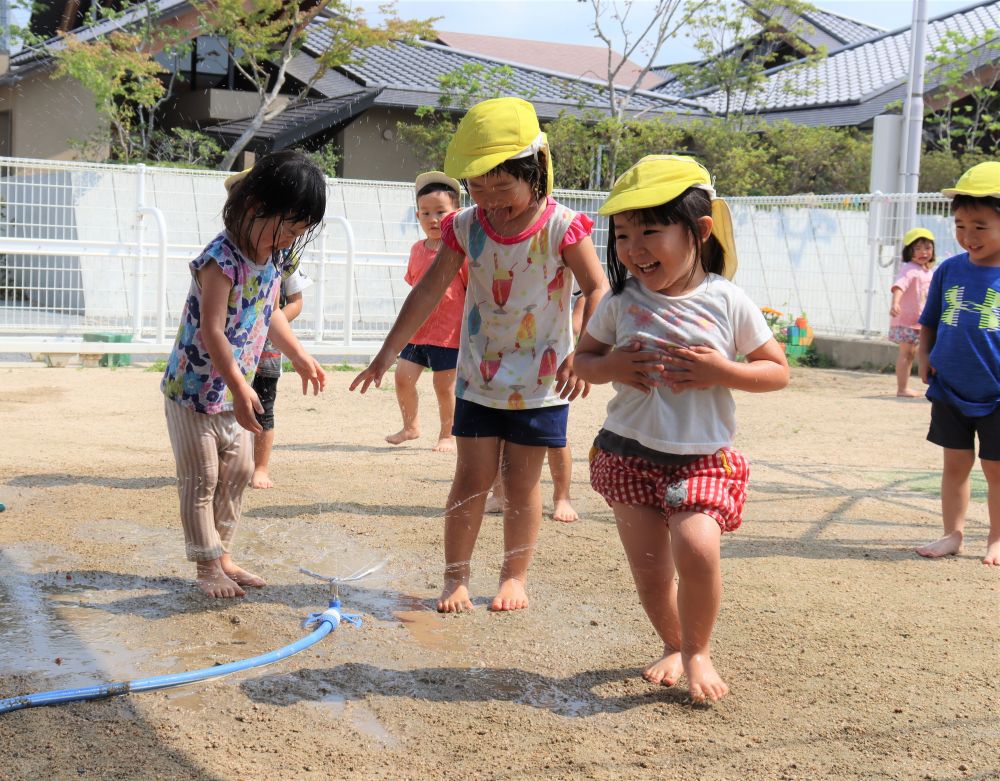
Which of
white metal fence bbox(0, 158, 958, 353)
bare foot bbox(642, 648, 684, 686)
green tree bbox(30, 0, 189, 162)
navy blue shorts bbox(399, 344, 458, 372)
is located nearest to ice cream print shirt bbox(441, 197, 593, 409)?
bare foot bbox(642, 648, 684, 686)

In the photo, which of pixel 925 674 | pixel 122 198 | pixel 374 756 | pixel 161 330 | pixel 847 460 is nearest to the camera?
pixel 374 756

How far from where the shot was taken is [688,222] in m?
2.87

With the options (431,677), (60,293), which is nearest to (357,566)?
(431,677)

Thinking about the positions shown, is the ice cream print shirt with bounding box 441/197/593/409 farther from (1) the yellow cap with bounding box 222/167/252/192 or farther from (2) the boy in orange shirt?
(2) the boy in orange shirt

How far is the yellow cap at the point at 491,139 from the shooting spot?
339 cm

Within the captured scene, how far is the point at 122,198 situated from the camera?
37.6 feet

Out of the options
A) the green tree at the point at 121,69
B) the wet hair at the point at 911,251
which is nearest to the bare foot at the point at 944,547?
the wet hair at the point at 911,251

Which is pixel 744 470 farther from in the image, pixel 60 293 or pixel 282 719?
pixel 60 293

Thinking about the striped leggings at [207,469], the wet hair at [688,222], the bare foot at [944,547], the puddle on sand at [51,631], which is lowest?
the bare foot at [944,547]

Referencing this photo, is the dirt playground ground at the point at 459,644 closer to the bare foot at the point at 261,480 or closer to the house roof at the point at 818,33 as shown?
the bare foot at the point at 261,480

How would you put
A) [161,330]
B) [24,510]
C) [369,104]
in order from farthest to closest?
[369,104] < [161,330] < [24,510]

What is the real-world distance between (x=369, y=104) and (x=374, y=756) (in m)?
15.8

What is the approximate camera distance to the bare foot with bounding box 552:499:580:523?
5.00 meters

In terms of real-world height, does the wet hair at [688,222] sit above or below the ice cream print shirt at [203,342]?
above
